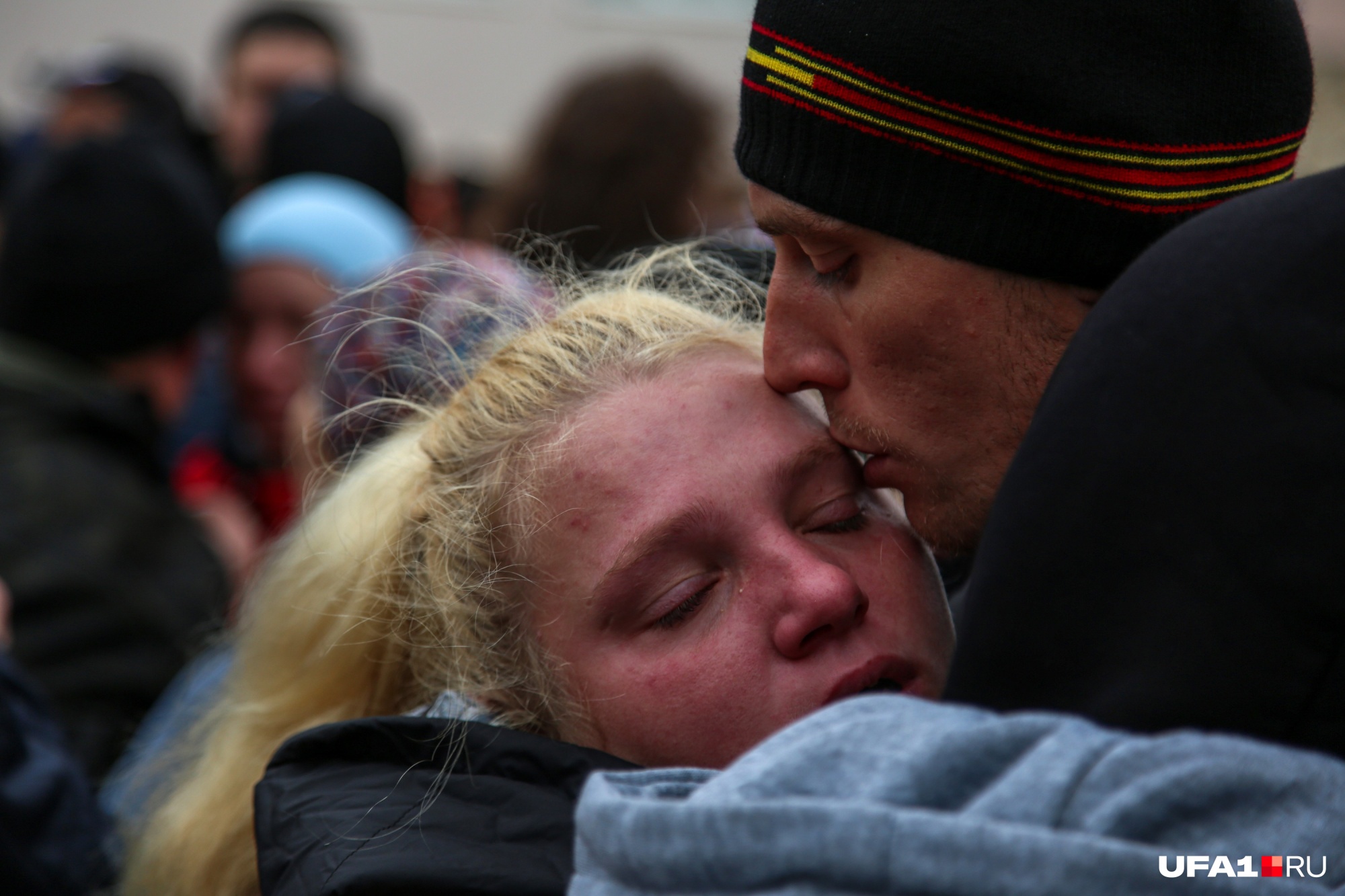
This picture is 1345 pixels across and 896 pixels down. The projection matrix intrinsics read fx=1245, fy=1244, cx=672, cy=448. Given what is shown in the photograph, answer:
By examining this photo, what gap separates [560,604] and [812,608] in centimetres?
35

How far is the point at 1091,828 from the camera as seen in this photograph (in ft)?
2.60

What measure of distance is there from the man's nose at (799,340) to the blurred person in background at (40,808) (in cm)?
126

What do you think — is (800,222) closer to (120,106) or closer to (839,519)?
(839,519)

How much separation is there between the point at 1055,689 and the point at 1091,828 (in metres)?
0.15

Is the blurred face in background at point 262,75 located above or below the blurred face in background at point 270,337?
above

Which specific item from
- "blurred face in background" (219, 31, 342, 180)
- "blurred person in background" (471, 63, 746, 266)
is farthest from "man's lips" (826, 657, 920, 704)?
"blurred face in background" (219, 31, 342, 180)

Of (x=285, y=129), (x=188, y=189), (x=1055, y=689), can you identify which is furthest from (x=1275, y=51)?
(x=285, y=129)

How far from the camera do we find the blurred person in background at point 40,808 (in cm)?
176

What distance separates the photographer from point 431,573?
5.88ft

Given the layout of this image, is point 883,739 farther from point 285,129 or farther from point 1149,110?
point 285,129

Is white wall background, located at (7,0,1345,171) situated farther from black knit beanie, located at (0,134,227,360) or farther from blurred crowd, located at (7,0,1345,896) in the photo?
blurred crowd, located at (7,0,1345,896)

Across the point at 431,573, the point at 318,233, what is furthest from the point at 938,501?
the point at 318,233

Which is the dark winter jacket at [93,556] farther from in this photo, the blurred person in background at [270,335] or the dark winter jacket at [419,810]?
the dark winter jacket at [419,810]

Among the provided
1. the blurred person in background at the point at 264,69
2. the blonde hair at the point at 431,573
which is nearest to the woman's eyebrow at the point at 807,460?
the blonde hair at the point at 431,573
